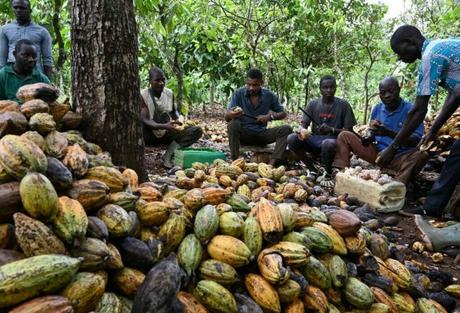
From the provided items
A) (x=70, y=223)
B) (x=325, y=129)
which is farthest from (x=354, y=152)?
(x=70, y=223)

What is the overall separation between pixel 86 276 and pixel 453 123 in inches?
180

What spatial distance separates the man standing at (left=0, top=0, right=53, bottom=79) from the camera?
4.54 m

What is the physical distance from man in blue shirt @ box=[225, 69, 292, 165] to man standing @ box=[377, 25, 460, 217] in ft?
5.92

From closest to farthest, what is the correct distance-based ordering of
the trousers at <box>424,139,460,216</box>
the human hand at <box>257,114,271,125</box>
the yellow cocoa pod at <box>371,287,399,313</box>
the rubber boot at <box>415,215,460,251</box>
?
the yellow cocoa pod at <box>371,287,399,313</box>, the rubber boot at <box>415,215,460,251</box>, the trousers at <box>424,139,460,216</box>, the human hand at <box>257,114,271,125</box>

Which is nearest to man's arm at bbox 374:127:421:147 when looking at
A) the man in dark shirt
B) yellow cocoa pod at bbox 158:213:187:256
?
the man in dark shirt

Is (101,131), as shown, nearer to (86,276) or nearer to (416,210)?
(86,276)

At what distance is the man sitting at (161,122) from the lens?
5074mm

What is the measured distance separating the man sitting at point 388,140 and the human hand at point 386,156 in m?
0.09

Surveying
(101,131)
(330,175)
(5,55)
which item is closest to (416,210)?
(330,175)

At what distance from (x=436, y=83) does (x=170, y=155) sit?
307 centimetres

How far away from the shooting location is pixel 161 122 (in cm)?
550

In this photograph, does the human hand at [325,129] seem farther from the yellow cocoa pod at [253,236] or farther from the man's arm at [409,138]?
the yellow cocoa pod at [253,236]

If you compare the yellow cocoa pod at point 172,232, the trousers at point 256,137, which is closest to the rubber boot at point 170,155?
the trousers at point 256,137

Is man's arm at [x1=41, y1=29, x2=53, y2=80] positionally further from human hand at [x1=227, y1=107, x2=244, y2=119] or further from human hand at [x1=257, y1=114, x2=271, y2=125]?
human hand at [x1=257, y1=114, x2=271, y2=125]
